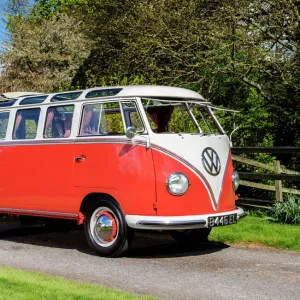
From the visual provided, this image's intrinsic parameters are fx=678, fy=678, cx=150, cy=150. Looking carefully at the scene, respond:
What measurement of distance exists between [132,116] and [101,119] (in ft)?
1.98

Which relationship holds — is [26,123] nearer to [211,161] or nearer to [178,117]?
[178,117]

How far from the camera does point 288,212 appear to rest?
12430 mm

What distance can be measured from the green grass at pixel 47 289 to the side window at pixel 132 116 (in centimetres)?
279

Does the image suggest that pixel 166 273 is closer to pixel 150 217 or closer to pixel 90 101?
pixel 150 217

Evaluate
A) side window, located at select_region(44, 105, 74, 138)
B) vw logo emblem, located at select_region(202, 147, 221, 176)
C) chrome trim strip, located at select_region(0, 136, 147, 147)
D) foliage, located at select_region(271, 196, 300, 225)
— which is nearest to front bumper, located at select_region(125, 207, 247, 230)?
vw logo emblem, located at select_region(202, 147, 221, 176)

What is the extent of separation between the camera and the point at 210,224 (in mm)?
9703

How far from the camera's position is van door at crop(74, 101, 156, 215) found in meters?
9.55

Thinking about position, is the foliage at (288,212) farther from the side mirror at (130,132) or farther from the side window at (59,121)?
the side window at (59,121)

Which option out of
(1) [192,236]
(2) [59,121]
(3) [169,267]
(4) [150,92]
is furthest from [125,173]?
(1) [192,236]

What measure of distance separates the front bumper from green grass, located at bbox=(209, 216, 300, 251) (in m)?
1.56

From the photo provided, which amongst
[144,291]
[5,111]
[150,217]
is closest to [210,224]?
[150,217]

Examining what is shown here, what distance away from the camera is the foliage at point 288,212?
12.4 metres

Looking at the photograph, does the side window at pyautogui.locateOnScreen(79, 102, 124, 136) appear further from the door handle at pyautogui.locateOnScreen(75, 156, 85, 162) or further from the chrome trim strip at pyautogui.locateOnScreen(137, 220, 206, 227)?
the chrome trim strip at pyautogui.locateOnScreen(137, 220, 206, 227)

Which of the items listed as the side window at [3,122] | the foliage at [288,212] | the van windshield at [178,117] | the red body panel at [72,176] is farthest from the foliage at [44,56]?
the van windshield at [178,117]
